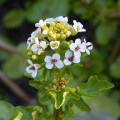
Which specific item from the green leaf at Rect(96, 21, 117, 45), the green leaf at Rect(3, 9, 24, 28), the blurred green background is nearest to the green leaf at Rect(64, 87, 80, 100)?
the blurred green background

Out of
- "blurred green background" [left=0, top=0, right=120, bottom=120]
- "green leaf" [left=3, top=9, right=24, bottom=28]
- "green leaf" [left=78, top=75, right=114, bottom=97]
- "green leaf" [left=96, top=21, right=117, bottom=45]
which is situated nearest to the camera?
"green leaf" [left=78, top=75, right=114, bottom=97]

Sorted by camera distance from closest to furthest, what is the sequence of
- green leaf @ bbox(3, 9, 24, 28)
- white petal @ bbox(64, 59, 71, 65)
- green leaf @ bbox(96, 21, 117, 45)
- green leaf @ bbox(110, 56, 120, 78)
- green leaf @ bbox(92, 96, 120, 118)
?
white petal @ bbox(64, 59, 71, 65) → green leaf @ bbox(92, 96, 120, 118) → green leaf @ bbox(110, 56, 120, 78) → green leaf @ bbox(96, 21, 117, 45) → green leaf @ bbox(3, 9, 24, 28)

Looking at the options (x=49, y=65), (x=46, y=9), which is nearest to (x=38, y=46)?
(x=49, y=65)

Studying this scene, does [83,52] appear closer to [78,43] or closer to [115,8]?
[78,43]

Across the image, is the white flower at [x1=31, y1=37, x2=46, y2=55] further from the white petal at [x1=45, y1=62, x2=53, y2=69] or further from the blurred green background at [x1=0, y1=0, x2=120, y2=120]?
the blurred green background at [x1=0, y1=0, x2=120, y2=120]

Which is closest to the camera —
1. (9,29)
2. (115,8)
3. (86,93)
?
(86,93)

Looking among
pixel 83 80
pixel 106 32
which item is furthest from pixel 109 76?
pixel 106 32

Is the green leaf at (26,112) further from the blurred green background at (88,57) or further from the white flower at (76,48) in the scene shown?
the blurred green background at (88,57)
